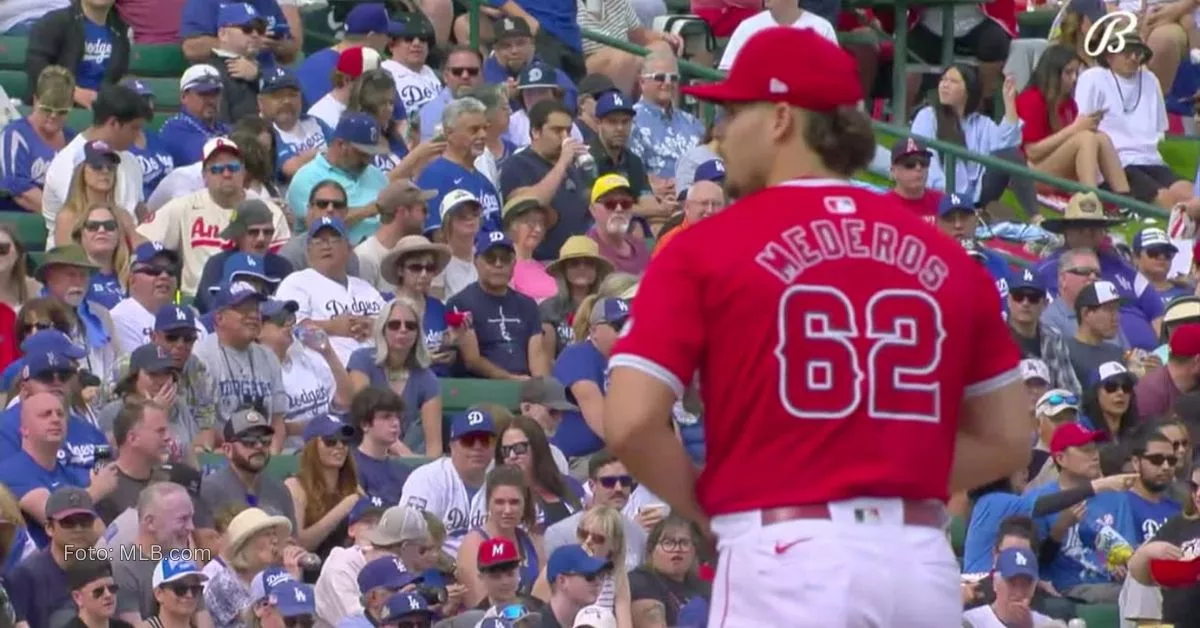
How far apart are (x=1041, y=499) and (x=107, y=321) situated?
153 inches

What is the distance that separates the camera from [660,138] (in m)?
15.1

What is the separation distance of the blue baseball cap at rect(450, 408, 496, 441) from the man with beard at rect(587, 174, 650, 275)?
243 cm

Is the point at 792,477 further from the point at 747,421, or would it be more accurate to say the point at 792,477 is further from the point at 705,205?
the point at 705,205

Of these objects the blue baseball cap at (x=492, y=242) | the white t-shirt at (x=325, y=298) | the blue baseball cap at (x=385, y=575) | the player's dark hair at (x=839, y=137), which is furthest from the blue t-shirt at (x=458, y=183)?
the player's dark hair at (x=839, y=137)

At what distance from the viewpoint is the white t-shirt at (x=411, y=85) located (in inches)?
582

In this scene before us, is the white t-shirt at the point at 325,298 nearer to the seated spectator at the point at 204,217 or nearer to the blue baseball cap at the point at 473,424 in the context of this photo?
the seated spectator at the point at 204,217

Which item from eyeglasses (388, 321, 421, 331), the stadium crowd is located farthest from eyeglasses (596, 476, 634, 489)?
eyeglasses (388, 321, 421, 331)

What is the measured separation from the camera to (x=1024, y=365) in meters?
13.0

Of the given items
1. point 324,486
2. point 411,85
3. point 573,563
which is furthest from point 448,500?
point 411,85

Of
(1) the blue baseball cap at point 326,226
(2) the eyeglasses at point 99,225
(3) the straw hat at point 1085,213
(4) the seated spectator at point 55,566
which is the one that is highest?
(4) the seated spectator at point 55,566

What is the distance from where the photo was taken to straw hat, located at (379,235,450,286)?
488 inches

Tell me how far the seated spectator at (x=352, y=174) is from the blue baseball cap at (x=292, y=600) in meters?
4.07

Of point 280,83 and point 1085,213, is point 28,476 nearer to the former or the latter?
point 280,83

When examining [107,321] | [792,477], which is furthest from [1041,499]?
[792,477]
